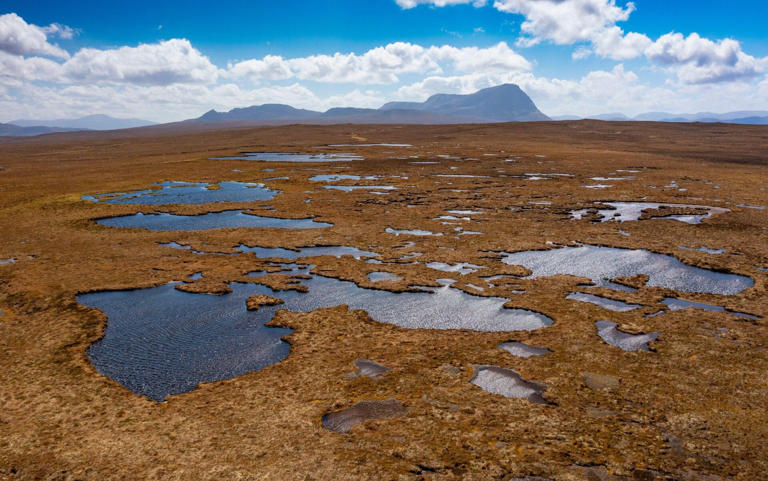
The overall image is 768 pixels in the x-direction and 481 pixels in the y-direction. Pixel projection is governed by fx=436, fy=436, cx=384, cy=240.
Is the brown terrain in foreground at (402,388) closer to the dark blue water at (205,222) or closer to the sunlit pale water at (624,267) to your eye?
the sunlit pale water at (624,267)

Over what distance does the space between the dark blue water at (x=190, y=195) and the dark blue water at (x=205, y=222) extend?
24.4 ft

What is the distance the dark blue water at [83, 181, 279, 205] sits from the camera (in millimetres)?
52812

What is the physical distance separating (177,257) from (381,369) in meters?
20.5

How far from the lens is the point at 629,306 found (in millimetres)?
21156

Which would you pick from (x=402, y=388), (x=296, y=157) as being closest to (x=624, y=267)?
(x=402, y=388)

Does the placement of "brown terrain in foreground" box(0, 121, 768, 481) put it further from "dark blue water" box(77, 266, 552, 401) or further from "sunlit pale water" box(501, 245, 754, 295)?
"sunlit pale water" box(501, 245, 754, 295)

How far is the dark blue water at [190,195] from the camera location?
52812 millimetres

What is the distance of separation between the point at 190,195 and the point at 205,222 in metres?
17.7

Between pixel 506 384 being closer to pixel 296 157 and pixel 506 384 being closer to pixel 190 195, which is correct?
pixel 190 195

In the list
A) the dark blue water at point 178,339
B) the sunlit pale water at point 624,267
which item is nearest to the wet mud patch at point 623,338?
the sunlit pale water at point 624,267

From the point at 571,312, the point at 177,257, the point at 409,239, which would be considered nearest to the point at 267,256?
the point at 177,257

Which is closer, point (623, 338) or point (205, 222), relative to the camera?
point (623, 338)

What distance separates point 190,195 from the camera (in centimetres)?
5659

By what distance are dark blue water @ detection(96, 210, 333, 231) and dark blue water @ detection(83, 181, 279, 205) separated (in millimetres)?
7444
